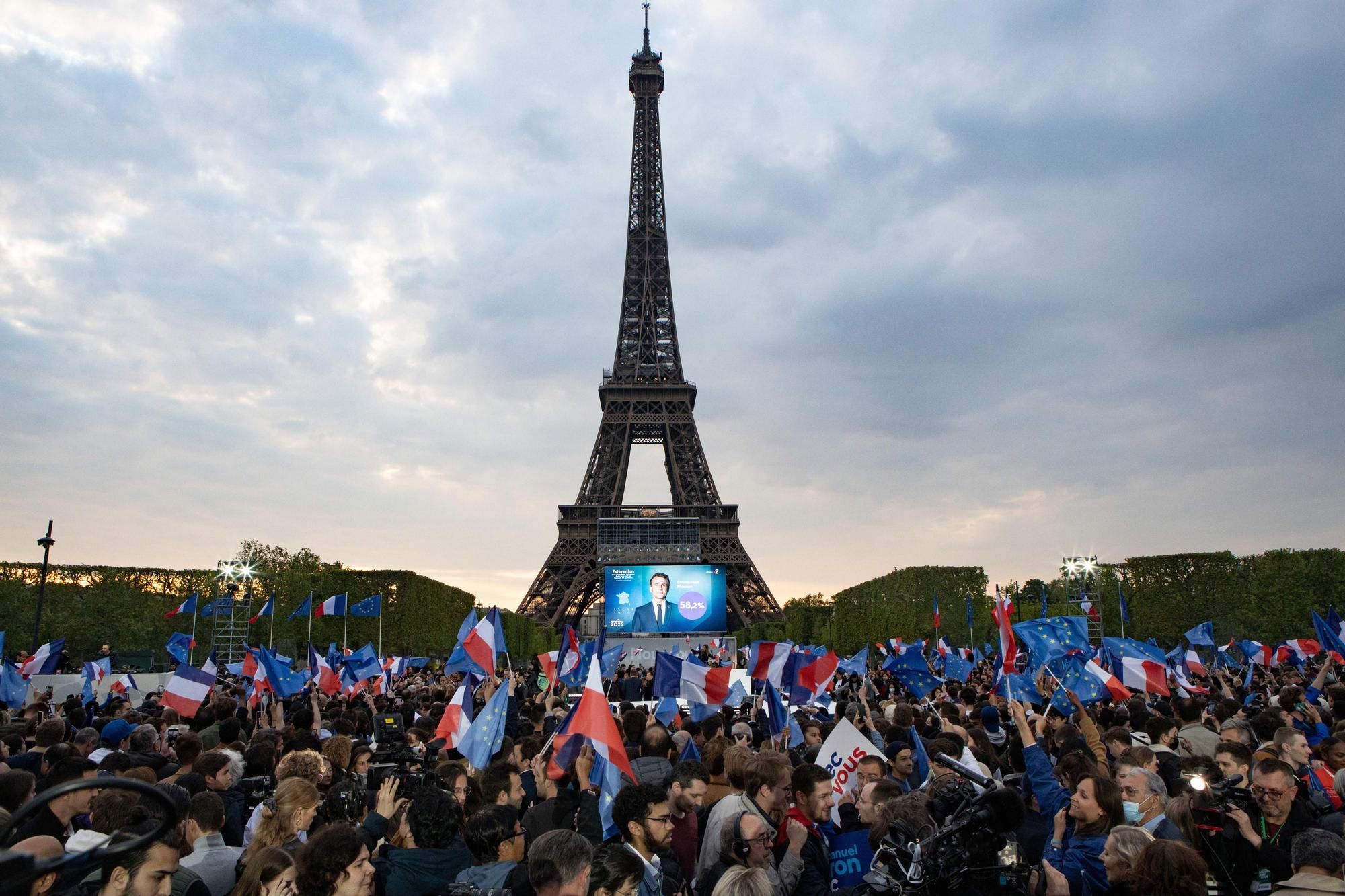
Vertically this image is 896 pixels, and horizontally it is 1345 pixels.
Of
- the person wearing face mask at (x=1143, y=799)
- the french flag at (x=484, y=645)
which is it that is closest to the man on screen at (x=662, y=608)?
the french flag at (x=484, y=645)

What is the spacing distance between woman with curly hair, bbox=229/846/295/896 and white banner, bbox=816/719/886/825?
12.0 ft

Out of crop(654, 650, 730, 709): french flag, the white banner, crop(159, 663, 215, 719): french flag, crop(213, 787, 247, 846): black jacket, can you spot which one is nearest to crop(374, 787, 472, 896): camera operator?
crop(213, 787, 247, 846): black jacket

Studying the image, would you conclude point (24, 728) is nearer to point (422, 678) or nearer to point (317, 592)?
point (422, 678)

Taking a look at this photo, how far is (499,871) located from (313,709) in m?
6.52

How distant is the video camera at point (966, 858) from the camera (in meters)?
3.37

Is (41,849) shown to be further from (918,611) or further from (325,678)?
(918,611)

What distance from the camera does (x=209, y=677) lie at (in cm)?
1150

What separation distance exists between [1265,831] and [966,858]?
207 cm

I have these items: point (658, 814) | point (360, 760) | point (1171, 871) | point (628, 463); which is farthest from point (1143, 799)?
point (628, 463)

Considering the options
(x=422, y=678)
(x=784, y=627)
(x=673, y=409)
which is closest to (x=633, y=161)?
(x=673, y=409)

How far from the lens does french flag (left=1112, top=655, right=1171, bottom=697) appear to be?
1277cm

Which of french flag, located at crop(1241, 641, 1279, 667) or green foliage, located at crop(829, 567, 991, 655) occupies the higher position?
green foliage, located at crop(829, 567, 991, 655)

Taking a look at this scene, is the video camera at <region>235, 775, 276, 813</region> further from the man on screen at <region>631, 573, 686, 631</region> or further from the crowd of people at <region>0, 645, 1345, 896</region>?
the man on screen at <region>631, 573, 686, 631</region>

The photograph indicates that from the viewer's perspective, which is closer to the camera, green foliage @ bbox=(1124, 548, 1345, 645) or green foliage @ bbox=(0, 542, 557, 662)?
green foliage @ bbox=(0, 542, 557, 662)
